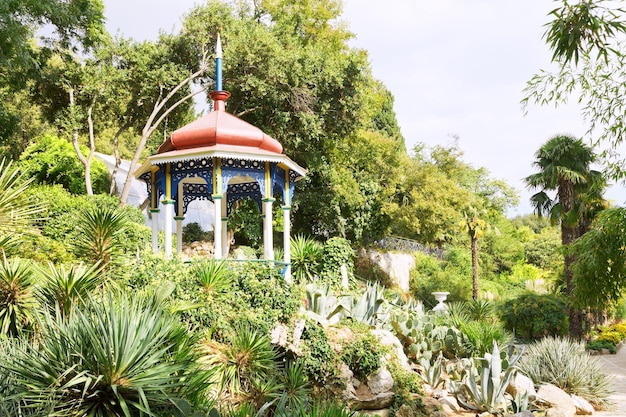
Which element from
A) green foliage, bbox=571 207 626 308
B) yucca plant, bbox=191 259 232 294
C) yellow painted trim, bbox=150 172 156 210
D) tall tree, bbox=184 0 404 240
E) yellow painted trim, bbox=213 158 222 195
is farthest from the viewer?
tall tree, bbox=184 0 404 240

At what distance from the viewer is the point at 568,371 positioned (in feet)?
39.5

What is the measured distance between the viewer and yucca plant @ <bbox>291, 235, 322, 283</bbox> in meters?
16.0

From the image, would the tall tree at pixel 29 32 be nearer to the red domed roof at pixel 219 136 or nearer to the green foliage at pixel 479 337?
the red domed roof at pixel 219 136

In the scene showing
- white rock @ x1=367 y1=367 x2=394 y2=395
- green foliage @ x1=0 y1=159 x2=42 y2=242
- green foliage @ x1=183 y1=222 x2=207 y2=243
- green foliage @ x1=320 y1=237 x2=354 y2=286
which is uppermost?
green foliage @ x1=183 y1=222 x2=207 y2=243

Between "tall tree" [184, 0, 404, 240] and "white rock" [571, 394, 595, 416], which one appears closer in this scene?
"white rock" [571, 394, 595, 416]

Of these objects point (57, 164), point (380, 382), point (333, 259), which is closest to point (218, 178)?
point (380, 382)

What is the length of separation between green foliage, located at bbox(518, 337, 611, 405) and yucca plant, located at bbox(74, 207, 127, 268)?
27.4 ft

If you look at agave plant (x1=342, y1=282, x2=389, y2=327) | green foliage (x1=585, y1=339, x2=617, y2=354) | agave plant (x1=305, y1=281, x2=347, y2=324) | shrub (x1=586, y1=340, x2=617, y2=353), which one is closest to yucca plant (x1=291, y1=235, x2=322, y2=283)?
agave plant (x1=342, y1=282, x2=389, y2=327)

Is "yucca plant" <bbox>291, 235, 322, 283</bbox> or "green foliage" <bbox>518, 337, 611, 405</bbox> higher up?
"yucca plant" <bbox>291, 235, 322, 283</bbox>

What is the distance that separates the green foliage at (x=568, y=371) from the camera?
11867 mm

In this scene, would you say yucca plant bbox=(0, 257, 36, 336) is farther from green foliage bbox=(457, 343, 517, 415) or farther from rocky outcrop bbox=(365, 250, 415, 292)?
rocky outcrop bbox=(365, 250, 415, 292)

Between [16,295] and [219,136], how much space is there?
5123 millimetres

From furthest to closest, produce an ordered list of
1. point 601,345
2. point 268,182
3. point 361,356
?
1. point 601,345
2. point 268,182
3. point 361,356

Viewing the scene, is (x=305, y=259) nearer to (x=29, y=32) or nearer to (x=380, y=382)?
(x=380, y=382)
